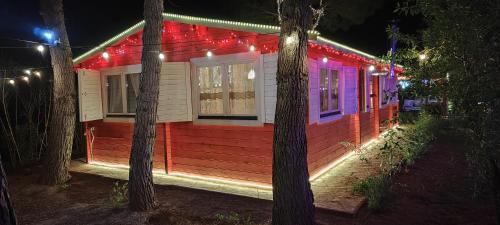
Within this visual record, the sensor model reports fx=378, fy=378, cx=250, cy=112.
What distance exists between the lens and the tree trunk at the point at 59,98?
8633 millimetres

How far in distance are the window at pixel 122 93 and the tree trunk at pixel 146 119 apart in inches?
132

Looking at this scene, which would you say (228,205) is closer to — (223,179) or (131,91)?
(223,179)

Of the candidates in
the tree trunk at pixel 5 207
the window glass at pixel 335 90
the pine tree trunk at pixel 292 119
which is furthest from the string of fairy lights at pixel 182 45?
the tree trunk at pixel 5 207

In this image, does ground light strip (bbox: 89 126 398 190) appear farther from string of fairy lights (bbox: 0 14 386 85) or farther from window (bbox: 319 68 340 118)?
string of fairy lights (bbox: 0 14 386 85)

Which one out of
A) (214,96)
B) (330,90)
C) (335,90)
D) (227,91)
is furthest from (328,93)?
(214,96)

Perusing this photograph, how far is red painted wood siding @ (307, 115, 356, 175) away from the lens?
8.11 metres

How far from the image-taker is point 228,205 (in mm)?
6797

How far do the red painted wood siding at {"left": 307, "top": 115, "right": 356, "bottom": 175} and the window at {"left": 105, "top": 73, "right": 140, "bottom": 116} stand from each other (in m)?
4.63

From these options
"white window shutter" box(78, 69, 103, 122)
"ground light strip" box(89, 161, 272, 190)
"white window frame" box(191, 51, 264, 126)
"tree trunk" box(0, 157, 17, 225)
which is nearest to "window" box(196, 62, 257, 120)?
"white window frame" box(191, 51, 264, 126)

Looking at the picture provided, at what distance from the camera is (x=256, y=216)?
243 inches

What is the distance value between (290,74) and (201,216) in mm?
3049

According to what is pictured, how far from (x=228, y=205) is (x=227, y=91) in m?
2.52

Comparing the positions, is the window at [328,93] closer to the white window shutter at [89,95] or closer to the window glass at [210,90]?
the window glass at [210,90]

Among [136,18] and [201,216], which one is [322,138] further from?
[136,18]
